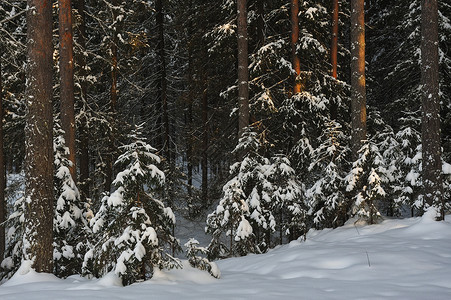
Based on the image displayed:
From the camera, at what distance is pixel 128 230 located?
5.43 meters

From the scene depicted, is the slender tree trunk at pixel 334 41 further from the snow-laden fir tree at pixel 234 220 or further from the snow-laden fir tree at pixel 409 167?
the snow-laden fir tree at pixel 234 220

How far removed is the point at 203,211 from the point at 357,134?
11.5 metres

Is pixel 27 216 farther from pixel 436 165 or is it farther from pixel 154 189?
pixel 436 165

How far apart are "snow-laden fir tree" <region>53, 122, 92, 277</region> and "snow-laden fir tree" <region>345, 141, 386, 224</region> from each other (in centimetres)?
673

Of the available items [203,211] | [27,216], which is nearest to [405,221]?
[27,216]

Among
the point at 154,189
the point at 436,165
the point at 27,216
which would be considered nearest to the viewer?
the point at 154,189

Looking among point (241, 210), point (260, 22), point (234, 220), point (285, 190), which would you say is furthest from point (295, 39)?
point (234, 220)

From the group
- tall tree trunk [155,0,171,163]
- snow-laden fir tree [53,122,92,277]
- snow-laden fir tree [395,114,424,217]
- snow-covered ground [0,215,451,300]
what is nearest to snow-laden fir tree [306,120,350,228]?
snow-laden fir tree [395,114,424,217]

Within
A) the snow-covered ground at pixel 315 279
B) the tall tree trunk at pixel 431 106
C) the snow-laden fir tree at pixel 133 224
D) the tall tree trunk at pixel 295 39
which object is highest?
the tall tree trunk at pixel 295 39

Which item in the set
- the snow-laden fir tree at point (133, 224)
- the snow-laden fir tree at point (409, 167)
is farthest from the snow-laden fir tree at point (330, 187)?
the snow-laden fir tree at point (133, 224)

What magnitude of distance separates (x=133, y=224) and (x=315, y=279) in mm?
2833

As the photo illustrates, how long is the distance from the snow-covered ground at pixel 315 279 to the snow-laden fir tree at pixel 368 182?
5.75ft

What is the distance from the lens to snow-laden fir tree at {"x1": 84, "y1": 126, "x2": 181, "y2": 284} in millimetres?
5375

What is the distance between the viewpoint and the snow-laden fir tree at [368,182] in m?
9.08
